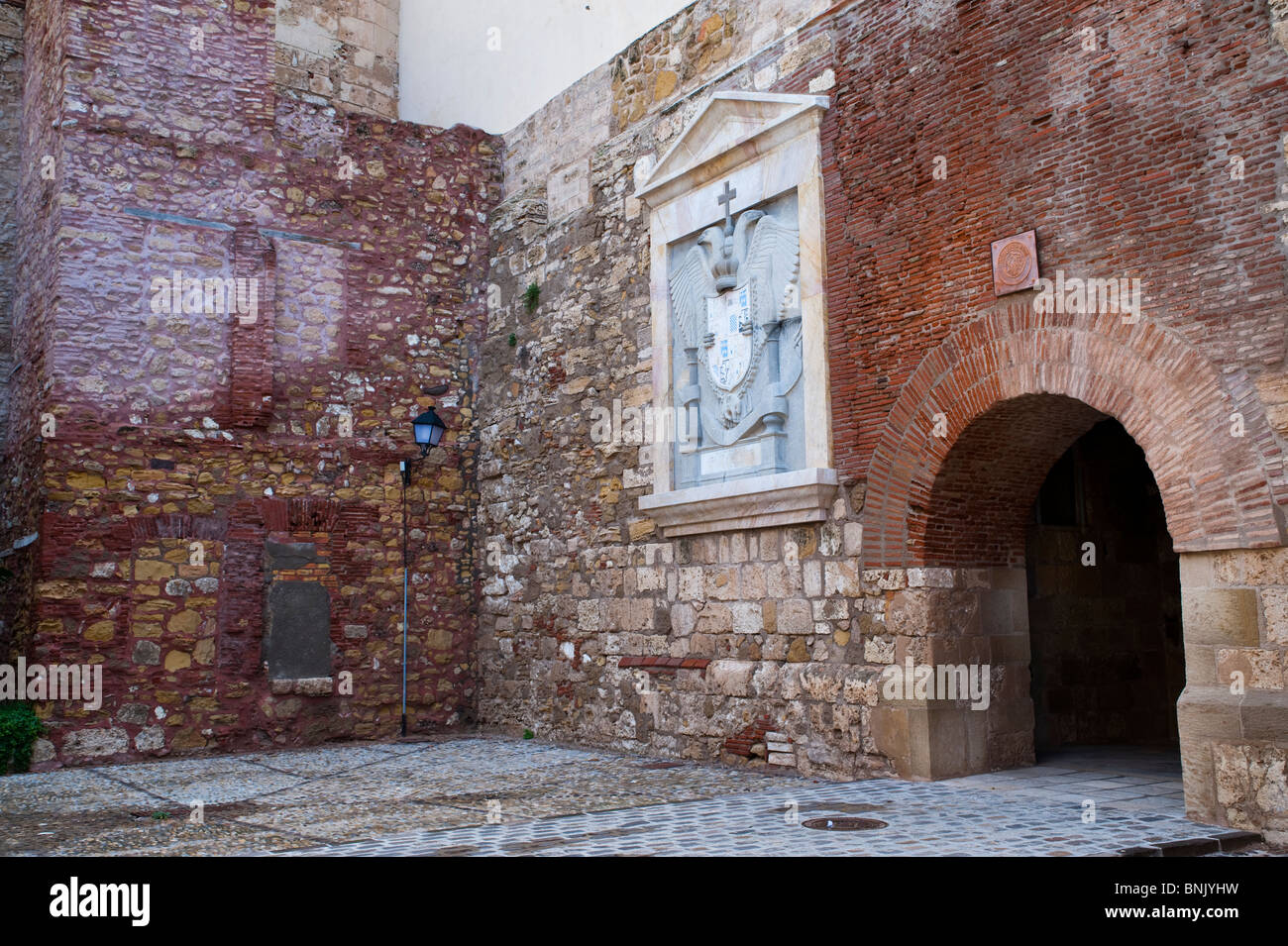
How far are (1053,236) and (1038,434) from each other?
1.20 m

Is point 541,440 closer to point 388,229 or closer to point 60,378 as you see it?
point 388,229

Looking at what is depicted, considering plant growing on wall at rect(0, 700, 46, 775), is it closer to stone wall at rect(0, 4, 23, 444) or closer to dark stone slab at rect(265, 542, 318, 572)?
dark stone slab at rect(265, 542, 318, 572)

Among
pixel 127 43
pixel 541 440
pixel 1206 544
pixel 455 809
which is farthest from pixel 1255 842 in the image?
pixel 127 43

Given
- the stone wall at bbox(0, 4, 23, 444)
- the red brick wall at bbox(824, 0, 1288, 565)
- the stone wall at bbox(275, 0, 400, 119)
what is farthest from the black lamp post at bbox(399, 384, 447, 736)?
the red brick wall at bbox(824, 0, 1288, 565)

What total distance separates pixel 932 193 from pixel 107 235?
21.6 feet

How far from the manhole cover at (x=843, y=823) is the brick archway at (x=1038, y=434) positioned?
6.00 feet

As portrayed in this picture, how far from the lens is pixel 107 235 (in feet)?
31.5

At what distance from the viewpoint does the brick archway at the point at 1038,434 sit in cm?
541

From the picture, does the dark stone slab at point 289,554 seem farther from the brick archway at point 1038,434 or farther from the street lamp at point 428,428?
the brick archway at point 1038,434

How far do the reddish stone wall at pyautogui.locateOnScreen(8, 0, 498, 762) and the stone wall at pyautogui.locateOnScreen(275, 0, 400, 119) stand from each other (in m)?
1.69

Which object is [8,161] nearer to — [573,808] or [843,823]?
[573,808]

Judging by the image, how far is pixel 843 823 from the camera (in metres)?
5.57

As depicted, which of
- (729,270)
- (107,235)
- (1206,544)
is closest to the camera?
(1206,544)

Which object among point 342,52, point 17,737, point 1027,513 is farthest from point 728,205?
point 17,737
